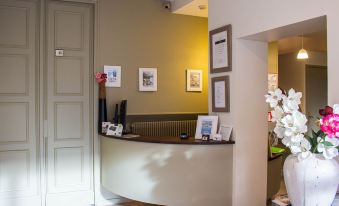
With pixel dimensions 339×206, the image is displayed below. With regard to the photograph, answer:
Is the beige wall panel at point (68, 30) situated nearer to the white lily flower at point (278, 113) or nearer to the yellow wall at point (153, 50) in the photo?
the yellow wall at point (153, 50)

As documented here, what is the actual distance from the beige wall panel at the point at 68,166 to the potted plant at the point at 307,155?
319 centimetres

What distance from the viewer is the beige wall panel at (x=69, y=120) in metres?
4.23

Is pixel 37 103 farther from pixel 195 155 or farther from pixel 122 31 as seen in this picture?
pixel 195 155

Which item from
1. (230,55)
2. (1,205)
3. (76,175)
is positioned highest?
(230,55)

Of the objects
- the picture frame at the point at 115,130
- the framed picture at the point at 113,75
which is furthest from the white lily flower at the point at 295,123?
the framed picture at the point at 113,75

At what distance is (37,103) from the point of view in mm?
4129

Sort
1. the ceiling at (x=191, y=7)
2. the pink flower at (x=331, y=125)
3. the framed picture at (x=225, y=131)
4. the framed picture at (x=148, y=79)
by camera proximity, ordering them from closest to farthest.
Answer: the pink flower at (x=331, y=125) → the framed picture at (x=225, y=131) → the ceiling at (x=191, y=7) → the framed picture at (x=148, y=79)

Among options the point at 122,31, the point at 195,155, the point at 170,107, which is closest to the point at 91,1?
the point at 122,31

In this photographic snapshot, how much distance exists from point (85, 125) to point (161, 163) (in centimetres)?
145

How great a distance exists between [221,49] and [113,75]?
1.65 metres

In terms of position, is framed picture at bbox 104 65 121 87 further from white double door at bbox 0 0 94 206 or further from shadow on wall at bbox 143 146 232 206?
shadow on wall at bbox 143 146 232 206

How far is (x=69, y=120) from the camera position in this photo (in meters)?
4.28

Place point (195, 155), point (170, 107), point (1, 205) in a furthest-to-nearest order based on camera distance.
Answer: point (170, 107)
point (1, 205)
point (195, 155)

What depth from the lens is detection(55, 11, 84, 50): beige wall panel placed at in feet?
13.9
